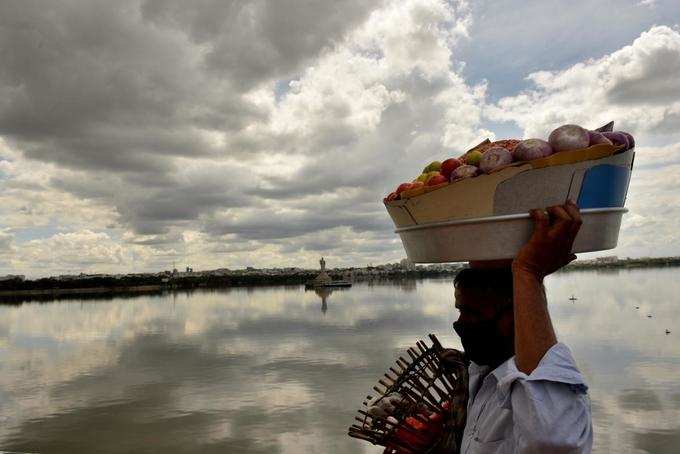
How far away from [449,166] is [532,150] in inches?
11.8

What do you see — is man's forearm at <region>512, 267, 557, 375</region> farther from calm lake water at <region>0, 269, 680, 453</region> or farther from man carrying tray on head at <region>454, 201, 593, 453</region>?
calm lake water at <region>0, 269, 680, 453</region>

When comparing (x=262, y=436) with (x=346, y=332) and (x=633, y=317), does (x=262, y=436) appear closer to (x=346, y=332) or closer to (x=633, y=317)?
(x=346, y=332)

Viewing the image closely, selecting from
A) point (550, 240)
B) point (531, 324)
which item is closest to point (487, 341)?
point (531, 324)

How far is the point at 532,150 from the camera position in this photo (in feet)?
4.78

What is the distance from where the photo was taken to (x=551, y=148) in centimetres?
149

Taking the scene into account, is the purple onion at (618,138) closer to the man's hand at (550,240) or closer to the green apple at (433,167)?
the man's hand at (550,240)

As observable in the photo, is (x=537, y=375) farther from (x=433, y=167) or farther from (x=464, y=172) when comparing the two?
(x=433, y=167)

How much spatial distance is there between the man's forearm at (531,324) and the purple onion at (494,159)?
1.02 feet

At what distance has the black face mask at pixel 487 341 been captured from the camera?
5.82 feet

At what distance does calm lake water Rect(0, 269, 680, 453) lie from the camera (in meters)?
13.9

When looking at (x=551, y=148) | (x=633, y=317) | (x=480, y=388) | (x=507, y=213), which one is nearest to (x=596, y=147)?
(x=551, y=148)

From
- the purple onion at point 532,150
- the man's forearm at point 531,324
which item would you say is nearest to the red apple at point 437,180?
the purple onion at point 532,150

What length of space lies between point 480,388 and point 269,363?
24.7 m

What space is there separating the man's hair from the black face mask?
8 centimetres
